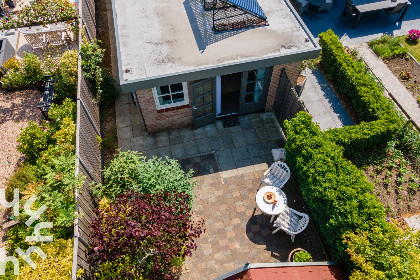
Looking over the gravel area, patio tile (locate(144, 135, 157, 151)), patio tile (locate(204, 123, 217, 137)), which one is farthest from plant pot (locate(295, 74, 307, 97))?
the gravel area

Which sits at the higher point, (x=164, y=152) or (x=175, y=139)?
(x=175, y=139)

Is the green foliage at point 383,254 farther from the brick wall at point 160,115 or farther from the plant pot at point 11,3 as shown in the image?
the plant pot at point 11,3

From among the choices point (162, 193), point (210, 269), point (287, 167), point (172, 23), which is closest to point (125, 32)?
point (172, 23)

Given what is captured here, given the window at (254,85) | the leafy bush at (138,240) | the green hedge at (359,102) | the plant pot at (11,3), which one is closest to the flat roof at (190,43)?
the window at (254,85)

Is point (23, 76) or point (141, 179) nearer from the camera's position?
point (141, 179)

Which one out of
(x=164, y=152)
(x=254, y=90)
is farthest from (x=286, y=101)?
(x=164, y=152)

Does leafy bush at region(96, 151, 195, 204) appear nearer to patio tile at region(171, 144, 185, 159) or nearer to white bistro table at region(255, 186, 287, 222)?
white bistro table at region(255, 186, 287, 222)

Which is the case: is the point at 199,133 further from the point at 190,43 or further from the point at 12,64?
the point at 12,64

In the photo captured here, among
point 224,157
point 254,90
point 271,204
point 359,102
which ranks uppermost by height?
point 254,90
